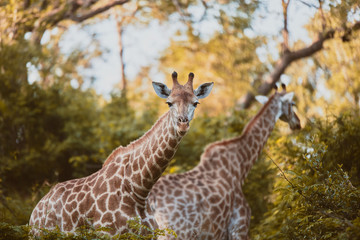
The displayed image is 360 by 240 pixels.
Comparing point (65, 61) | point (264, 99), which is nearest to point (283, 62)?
point (264, 99)

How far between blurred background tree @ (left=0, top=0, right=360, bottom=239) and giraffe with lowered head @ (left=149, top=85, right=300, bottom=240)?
596mm

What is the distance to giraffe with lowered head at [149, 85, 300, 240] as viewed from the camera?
8.36m

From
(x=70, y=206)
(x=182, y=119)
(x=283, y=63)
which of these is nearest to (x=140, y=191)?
Result: (x=70, y=206)

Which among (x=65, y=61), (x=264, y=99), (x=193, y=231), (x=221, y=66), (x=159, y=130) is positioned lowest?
(x=221, y=66)

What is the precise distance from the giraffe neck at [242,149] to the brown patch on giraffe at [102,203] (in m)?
3.04

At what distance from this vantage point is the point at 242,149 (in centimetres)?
1015

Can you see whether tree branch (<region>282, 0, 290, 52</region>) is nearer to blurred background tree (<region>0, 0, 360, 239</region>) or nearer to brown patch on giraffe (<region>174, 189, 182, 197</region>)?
blurred background tree (<region>0, 0, 360, 239</region>)

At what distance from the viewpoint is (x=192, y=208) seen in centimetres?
852

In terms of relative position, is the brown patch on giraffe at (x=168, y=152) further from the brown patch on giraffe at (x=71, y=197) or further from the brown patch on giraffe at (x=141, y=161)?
the brown patch on giraffe at (x=71, y=197)

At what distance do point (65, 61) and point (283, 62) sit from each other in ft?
32.5

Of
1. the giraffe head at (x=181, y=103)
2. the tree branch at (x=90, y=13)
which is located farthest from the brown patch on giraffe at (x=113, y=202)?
the tree branch at (x=90, y=13)

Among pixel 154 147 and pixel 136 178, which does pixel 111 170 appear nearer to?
pixel 136 178

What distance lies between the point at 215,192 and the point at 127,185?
245 centimetres

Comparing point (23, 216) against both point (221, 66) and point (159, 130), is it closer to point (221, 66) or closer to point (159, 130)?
point (159, 130)
